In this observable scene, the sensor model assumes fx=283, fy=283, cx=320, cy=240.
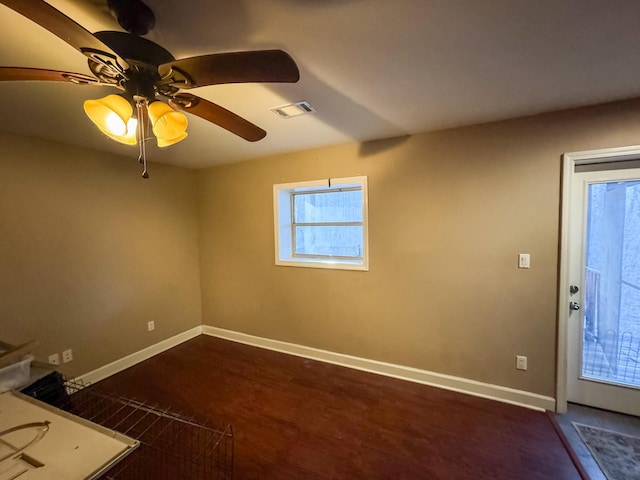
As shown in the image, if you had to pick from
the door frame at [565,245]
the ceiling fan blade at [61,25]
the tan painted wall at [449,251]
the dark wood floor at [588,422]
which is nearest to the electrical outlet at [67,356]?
the tan painted wall at [449,251]

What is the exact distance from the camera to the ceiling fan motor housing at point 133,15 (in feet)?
3.36

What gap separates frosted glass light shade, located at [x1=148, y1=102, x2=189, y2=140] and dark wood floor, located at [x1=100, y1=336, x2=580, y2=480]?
1957 mm

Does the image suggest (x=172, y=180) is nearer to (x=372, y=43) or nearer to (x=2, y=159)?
(x=2, y=159)

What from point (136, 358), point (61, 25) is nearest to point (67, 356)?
point (136, 358)

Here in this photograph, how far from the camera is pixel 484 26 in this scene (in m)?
1.18

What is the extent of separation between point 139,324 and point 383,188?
9.89 ft

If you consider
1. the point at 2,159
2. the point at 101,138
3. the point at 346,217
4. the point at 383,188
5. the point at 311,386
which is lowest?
the point at 311,386

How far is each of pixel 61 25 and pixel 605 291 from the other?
3393mm

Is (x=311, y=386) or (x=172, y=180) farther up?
(x=172, y=180)

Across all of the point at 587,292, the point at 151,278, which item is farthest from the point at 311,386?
the point at 587,292

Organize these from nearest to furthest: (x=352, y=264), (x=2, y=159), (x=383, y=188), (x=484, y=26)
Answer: (x=484, y=26)
(x=2, y=159)
(x=383, y=188)
(x=352, y=264)

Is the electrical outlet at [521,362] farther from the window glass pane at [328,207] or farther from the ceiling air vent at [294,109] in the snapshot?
the ceiling air vent at [294,109]

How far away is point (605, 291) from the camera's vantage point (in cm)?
216

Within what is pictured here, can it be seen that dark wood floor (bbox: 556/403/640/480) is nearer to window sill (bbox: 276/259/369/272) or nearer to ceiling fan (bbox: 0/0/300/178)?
window sill (bbox: 276/259/369/272)
